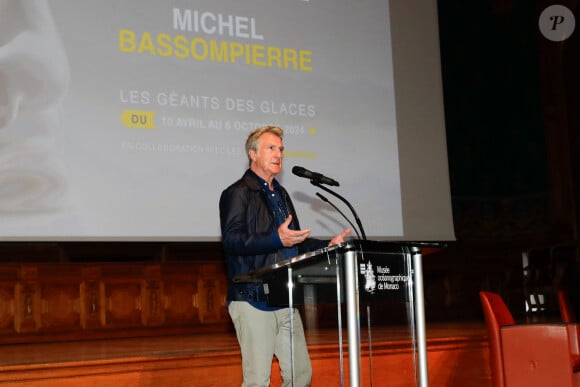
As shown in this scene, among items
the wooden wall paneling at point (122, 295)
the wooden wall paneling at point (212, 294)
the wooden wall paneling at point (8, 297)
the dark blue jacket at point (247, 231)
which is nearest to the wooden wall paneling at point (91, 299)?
the wooden wall paneling at point (122, 295)

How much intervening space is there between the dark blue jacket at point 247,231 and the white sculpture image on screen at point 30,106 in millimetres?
2104

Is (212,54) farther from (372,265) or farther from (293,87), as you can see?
(372,265)

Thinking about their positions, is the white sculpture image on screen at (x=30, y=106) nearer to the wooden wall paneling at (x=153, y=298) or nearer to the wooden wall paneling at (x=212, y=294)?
the wooden wall paneling at (x=153, y=298)

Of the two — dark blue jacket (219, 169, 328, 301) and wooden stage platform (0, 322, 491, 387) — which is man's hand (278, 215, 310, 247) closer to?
dark blue jacket (219, 169, 328, 301)

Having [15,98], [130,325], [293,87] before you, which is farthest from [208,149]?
[130,325]

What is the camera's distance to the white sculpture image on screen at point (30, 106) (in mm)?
4797

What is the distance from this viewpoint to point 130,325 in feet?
21.4

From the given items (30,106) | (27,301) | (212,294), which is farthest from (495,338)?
(27,301)

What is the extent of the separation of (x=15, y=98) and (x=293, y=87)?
1999 millimetres

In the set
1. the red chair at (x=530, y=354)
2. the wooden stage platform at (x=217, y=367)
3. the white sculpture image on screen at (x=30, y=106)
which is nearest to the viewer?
the wooden stage platform at (x=217, y=367)

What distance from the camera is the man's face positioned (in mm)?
3250

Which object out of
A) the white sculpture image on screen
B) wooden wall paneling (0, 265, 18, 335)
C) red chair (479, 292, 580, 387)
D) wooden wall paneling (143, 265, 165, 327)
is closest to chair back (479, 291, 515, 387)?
red chair (479, 292, 580, 387)

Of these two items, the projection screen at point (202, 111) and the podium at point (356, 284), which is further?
the projection screen at point (202, 111)

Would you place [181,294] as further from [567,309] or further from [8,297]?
[567,309]
